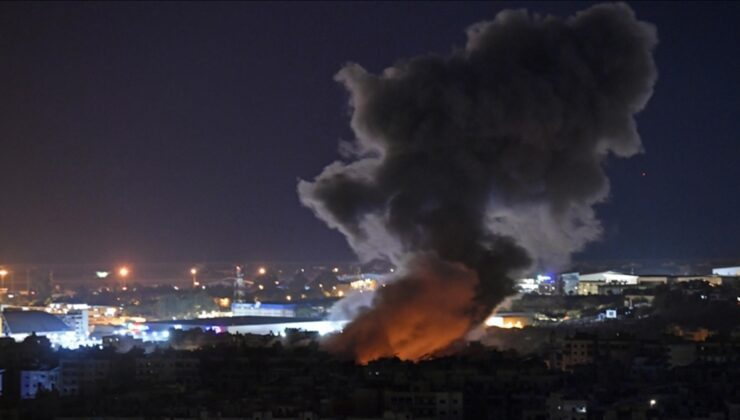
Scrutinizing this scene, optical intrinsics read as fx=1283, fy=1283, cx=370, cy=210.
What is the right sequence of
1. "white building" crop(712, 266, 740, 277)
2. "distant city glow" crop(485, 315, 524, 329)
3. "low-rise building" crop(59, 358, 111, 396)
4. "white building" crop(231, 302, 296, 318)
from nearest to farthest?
"low-rise building" crop(59, 358, 111, 396) → "distant city glow" crop(485, 315, 524, 329) → "white building" crop(231, 302, 296, 318) → "white building" crop(712, 266, 740, 277)

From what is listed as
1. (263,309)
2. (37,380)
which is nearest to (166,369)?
(37,380)

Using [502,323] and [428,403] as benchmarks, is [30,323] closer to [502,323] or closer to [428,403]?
[502,323]

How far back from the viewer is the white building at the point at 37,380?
2423 centimetres

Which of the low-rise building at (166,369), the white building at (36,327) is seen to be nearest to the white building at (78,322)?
the white building at (36,327)

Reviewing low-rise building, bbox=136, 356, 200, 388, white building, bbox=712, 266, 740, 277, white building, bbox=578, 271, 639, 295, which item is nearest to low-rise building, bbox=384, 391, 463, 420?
low-rise building, bbox=136, 356, 200, 388

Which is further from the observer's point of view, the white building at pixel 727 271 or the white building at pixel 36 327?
the white building at pixel 727 271

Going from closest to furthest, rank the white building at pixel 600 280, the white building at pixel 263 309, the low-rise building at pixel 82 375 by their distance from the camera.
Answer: the low-rise building at pixel 82 375 → the white building at pixel 263 309 → the white building at pixel 600 280

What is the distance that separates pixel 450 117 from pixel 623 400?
340 inches

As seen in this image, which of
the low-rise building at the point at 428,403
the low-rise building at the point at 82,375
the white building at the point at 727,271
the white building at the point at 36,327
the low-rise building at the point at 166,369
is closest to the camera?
the low-rise building at the point at 428,403

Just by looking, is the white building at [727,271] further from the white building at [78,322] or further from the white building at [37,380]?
the white building at [37,380]

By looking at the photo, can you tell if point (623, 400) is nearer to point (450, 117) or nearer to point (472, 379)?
point (472, 379)

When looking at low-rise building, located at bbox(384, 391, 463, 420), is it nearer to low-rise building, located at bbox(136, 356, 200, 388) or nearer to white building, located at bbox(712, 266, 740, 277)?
low-rise building, located at bbox(136, 356, 200, 388)

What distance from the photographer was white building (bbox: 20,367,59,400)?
2423cm

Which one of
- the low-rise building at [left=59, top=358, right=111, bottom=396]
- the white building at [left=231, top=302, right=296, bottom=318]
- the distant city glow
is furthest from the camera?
the white building at [left=231, top=302, right=296, bottom=318]
